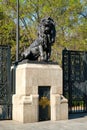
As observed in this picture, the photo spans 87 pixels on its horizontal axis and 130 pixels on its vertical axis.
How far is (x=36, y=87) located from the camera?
1338cm

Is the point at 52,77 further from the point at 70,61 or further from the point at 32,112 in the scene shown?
the point at 70,61

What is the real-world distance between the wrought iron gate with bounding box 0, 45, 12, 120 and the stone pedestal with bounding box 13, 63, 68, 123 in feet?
1.65

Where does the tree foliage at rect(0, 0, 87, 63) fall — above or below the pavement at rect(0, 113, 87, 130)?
above

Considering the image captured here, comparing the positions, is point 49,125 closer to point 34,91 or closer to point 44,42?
point 34,91

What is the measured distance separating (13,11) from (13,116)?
1396cm

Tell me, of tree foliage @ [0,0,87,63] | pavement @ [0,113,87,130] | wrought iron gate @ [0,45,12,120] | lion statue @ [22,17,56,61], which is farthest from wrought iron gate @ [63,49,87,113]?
tree foliage @ [0,0,87,63]

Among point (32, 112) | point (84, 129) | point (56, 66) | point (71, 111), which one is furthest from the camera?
point (71, 111)

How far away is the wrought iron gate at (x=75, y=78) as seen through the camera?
16.2m

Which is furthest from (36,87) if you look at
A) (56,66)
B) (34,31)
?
(34,31)

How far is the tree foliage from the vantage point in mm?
25078

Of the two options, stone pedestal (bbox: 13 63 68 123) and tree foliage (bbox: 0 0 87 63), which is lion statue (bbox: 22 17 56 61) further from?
tree foliage (bbox: 0 0 87 63)

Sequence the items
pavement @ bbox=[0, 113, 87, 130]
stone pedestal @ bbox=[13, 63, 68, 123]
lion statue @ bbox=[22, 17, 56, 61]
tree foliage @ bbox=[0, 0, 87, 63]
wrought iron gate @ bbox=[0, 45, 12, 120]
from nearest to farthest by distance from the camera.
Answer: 1. pavement @ bbox=[0, 113, 87, 130]
2. stone pedestal @ bbox=[13, 63, 68, 123]
3. lion statue @ bbox=[22, 17, 56, 61]
4. wrought iron gate @ bbox=[0, 45, 12, 120]
5. tree foliage @ bbox=[0, 0, 87, 63]

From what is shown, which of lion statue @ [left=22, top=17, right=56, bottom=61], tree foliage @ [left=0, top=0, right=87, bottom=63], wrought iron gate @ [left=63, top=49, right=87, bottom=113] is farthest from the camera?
tree foliage @ [left=0, top=0, right=87, bottom=63]

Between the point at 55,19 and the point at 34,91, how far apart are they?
12.6 m
